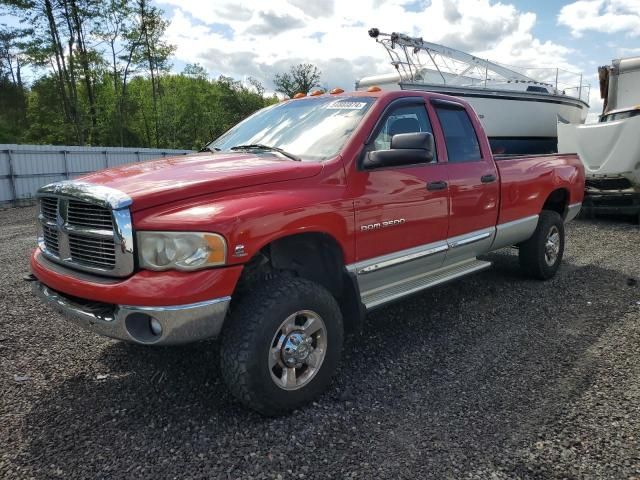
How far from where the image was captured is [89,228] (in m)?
2.64

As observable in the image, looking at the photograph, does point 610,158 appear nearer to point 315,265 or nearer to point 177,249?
point 315,265

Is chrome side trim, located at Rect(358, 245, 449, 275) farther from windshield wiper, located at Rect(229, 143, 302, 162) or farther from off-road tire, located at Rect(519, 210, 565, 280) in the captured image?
off-road tire, located at Rect(519, 210, 565, 280)

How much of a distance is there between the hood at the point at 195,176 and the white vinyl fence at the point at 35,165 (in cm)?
1132

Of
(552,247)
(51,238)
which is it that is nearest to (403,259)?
(51,238)

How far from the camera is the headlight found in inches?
97.1

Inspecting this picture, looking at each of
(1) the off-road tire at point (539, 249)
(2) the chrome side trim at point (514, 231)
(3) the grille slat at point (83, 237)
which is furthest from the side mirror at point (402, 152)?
(1) the off-road tire at point (539, 249)

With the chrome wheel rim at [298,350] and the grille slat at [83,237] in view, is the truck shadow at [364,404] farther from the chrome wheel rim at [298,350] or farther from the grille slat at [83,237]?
the grille slat at [83,237]

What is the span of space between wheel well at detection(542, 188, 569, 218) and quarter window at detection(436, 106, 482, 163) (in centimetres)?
180

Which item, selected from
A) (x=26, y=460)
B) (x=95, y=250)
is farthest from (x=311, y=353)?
(x=26, y=460)

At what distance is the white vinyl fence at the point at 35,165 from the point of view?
14.4m

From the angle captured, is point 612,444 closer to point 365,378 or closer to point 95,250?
point 365,378

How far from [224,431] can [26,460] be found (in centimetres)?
98

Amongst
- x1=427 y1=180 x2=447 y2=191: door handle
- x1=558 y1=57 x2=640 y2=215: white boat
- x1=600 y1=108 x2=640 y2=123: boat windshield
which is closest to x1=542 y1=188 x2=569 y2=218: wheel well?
x1=427 y1=180 x2=447 y2=191: door handle

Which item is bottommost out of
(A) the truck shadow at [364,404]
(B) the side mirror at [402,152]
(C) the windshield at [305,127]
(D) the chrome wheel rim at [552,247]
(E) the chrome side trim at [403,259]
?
(A) the truck shadow at [364,404]
